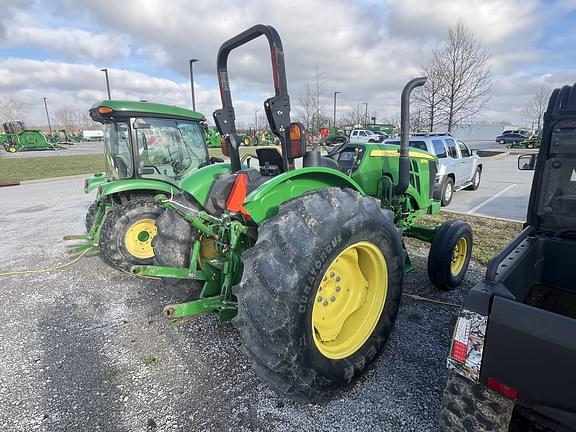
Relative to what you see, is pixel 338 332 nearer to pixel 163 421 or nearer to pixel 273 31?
pixel 163 421

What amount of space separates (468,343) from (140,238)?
4.73 metres

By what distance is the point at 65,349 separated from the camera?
3154mm

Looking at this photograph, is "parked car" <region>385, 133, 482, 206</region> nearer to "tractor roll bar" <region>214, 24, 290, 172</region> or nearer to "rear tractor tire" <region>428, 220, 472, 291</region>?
"rear tractor tire" <region>428, 220, 472, 291</region>

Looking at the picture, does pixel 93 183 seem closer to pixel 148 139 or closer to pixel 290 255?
pixel 148 139

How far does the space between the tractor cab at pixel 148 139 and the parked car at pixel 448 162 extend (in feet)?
18.5

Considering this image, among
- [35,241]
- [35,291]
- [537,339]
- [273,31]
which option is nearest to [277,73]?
[273,31]

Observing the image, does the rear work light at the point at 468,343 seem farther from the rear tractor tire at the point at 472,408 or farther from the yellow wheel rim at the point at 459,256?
the yellow wheel rim at the point at 459,256

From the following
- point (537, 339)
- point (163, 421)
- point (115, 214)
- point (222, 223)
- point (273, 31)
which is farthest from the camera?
point (115, 214)

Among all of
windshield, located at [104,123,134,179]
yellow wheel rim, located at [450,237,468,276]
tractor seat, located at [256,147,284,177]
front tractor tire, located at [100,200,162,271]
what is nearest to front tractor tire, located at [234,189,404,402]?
tractor seat, located at [256,147,284,177]

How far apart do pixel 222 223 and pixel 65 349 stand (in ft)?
6.30

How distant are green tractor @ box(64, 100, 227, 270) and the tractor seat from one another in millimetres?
2085

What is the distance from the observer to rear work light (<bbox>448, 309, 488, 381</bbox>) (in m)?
1.50

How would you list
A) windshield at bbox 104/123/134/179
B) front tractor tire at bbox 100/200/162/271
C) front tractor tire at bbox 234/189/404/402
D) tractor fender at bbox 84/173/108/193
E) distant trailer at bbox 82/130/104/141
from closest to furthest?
front tractor tire at bbox 234/189/404/402 < front tractor tire at bbox 100/200/162/271 < windshield at bbox 104/123/134/179 < tractor fender at bbox 84/173/108/193 < distant trailer at bbox 82/130/104/141

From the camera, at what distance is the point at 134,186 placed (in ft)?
16.6
